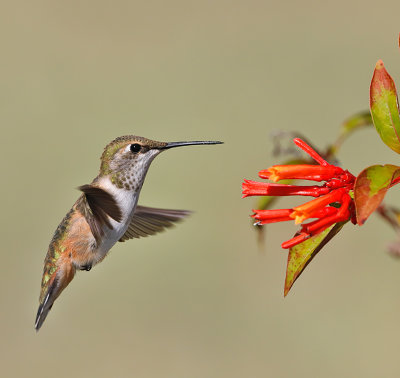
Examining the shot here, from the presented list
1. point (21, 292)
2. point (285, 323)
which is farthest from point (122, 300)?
point (285, 323)

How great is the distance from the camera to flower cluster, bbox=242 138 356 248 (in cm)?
149

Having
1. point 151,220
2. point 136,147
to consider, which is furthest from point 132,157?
point 151,220

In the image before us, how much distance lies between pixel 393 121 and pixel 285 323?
5507 millimetres

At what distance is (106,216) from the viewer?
7.57 feet

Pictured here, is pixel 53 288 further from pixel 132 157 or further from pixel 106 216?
pixel 132 157

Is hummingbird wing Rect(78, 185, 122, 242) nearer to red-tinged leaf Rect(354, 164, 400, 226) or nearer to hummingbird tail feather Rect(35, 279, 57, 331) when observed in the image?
hummingbird tail feather Rect(35, 279, 57, 331)

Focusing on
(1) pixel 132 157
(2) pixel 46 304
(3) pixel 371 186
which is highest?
(1) pixel 132 157

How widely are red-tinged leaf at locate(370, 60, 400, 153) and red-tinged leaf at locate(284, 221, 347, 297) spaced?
231mm

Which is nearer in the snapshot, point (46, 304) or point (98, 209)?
point (98, 209)

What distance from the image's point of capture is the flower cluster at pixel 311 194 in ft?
4.88

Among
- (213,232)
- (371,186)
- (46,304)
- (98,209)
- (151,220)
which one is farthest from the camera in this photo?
(213,232)

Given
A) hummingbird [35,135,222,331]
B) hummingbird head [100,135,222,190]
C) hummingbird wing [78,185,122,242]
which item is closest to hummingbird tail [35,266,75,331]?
hummingbird [35,135,222,331]

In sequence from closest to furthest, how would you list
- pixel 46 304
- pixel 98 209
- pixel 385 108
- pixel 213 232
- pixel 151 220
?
1. pixel 385 108
2. pixel 98 209
3. pixel 46 304
4. pixel 151 220
5. pixel 213 232

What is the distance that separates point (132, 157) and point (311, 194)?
894 millimetres
